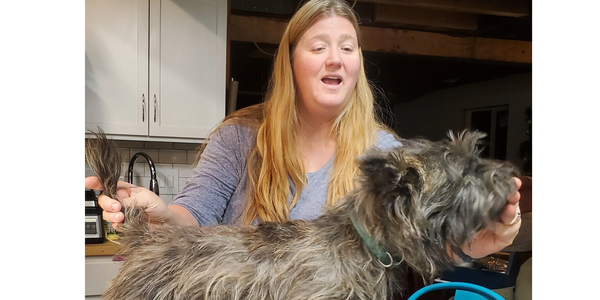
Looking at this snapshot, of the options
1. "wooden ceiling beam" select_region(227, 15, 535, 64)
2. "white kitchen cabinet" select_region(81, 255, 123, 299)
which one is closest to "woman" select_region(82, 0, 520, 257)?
"wooden ceiling beam" select_region(227, 15, 535, 64)

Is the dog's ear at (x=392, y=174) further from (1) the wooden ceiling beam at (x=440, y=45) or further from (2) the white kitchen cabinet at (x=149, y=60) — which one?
(2) the white kitchen cabinet at (x=149, y=60)

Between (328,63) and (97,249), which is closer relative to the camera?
(328,63)

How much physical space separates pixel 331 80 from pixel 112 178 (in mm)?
461

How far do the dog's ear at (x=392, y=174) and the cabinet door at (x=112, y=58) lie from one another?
5.29ft

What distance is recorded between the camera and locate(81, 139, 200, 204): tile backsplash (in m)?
2.15

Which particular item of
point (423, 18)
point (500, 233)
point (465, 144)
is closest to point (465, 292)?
point (500, 233)

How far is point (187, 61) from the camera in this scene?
183 cm

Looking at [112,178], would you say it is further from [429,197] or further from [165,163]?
[165,163]

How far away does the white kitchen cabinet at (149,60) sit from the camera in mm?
1794

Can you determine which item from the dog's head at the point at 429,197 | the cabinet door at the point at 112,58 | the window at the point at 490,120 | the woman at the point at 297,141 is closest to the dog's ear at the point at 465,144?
the dog's head at the point at 429,197

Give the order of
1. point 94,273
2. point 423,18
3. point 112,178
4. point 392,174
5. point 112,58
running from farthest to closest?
point 112,58 < point 94,273 < point 423,18 < point 112,178 < point 392,174

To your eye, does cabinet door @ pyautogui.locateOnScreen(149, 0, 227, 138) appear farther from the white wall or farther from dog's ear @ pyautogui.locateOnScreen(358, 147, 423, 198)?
dog's ear @ pyautogui.locateOnScreen(358, 147, 423, 198)

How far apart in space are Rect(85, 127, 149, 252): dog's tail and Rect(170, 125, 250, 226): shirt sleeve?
6.5 inches
